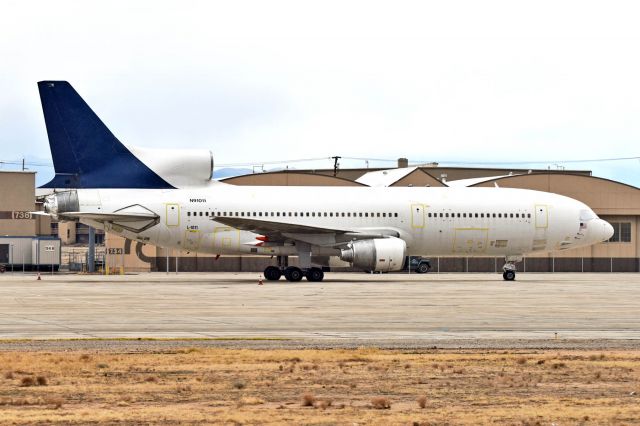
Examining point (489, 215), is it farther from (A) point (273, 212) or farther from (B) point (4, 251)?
(B) point (4, 251)

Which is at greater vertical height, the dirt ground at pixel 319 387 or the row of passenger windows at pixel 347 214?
the row of passenger windows at pixel 347 214

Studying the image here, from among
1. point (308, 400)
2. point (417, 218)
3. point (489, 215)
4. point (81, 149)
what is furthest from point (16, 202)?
point (308, 400)

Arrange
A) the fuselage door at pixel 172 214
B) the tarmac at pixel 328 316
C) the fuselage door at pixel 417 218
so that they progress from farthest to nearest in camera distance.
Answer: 1. the fuselage door at pixel 417 218
2. the fuselage door at pixel 172 214
3. the tarmac at pixel 328 316

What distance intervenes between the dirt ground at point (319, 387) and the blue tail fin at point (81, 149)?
1306 inches

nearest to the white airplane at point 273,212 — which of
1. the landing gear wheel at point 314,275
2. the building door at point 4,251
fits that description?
the landing gear wheel at point 314,275

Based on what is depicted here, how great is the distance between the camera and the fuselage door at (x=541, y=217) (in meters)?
54.8

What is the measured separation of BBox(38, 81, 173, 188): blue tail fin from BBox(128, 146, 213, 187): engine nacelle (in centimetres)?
57

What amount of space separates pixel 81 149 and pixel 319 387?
125 feet

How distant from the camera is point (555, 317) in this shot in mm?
26797

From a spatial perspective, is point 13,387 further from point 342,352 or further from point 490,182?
point 490,182

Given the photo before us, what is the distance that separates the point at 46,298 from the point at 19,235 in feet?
166

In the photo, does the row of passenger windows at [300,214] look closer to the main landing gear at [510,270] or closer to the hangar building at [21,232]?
the main landing gear at [510,270]

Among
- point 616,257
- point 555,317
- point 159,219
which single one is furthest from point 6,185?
point 555,317

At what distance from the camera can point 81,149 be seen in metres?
49.4
